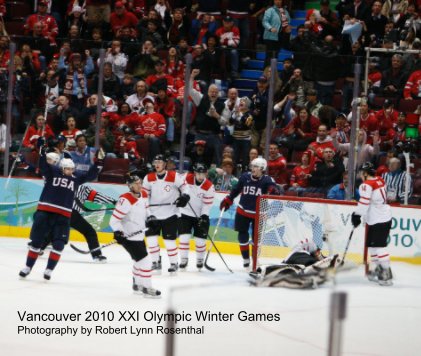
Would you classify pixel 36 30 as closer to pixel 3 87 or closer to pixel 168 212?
pixel 3 87

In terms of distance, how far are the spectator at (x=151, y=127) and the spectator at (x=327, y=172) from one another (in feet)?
6.27

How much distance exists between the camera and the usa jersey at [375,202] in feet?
32.5

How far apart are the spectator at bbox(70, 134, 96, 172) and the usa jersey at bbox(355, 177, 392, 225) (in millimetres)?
3606

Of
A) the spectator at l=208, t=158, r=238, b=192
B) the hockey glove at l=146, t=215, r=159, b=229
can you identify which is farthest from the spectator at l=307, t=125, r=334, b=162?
the hockey glove at l=146, t=215, r=159, b=229

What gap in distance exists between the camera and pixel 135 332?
6.95m

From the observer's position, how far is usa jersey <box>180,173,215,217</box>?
10375 millimetres

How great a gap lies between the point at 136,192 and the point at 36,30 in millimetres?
6206

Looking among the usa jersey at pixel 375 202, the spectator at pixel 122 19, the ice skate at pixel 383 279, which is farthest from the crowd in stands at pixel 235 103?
the ice skate at pixel 383 279

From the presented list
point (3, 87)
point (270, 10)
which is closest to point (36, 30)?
point (3, 87)

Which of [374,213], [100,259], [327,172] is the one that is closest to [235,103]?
[327,172]

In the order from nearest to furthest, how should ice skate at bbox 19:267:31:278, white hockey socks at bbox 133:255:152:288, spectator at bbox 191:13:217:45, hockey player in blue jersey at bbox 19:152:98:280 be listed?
white hockey socks at bbox 133:255:152:288, hockey player in blue jersey at bbox 19:152:98:280, ice skate at bbox 19:267:31:278, spectator at bbox 191:13:217:45

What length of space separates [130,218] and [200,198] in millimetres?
2019

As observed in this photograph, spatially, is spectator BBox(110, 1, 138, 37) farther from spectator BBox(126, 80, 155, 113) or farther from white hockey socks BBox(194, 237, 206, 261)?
white hockey socks BBox(194, 237, 206, 261)

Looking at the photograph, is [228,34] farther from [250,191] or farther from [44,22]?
[250,191]
